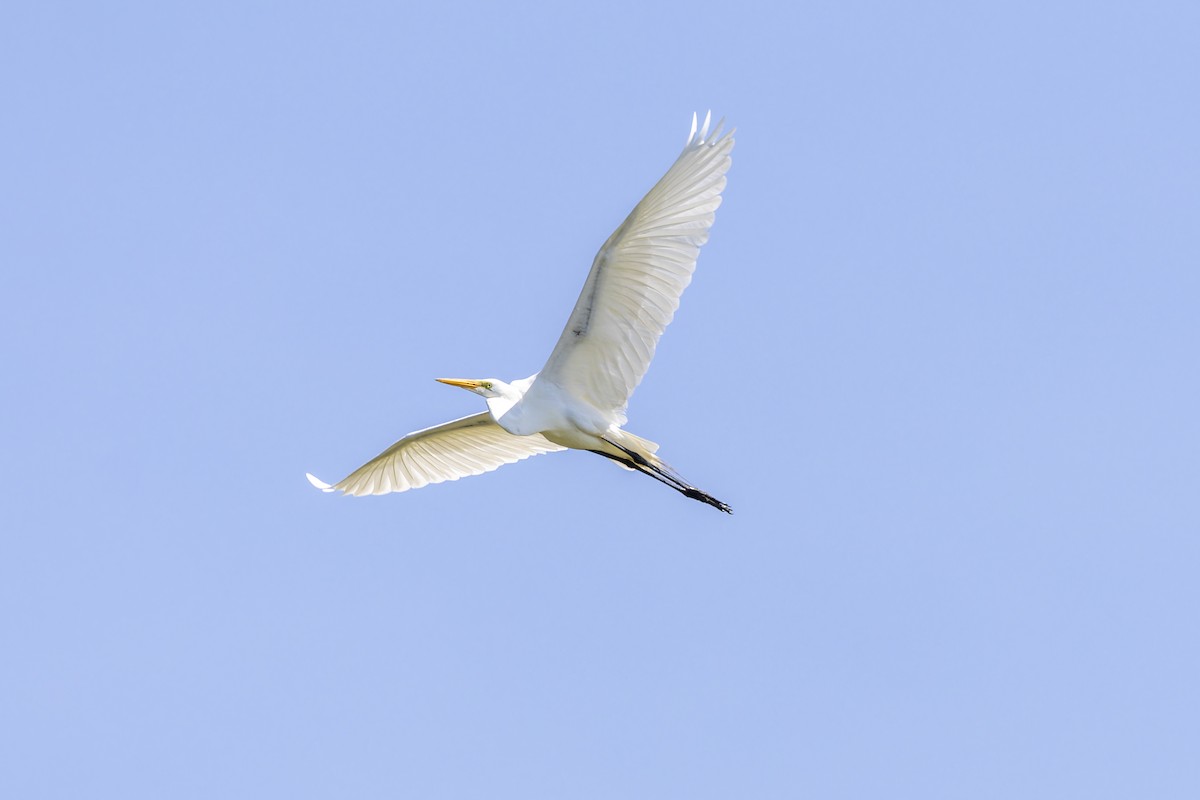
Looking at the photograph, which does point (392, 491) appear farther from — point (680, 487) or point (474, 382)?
point (680, 487)

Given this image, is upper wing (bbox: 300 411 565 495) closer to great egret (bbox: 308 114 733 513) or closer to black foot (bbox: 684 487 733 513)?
great egret (bbox: 308 114 733 513)

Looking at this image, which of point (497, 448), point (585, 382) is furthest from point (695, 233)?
point (497, 448)

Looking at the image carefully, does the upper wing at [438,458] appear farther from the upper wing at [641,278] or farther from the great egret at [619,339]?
the upper wing at [641,278]

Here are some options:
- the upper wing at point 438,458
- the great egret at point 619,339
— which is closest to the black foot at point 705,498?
the great egret at point 619,339

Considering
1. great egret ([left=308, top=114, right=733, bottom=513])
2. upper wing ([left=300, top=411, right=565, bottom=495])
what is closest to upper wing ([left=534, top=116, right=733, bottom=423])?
great egret ([left=308, top=114, right=733, bottom=513])

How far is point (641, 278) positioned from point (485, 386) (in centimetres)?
217

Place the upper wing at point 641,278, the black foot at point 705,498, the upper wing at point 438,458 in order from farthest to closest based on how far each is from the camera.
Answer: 1. the upper wing at point 438,458
2. the black foot at point 705,498
3. the upper wing at point 641,278

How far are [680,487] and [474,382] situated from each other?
2.01m

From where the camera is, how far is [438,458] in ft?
52.0

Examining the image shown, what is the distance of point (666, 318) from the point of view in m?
12.8

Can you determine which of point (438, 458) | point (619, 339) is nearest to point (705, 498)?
point (619, 339)

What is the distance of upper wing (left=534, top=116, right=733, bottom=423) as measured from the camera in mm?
12133

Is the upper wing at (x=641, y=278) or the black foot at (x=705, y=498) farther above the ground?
the upper wing at (x=641, y=278)

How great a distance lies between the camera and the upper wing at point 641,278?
12.1 m
